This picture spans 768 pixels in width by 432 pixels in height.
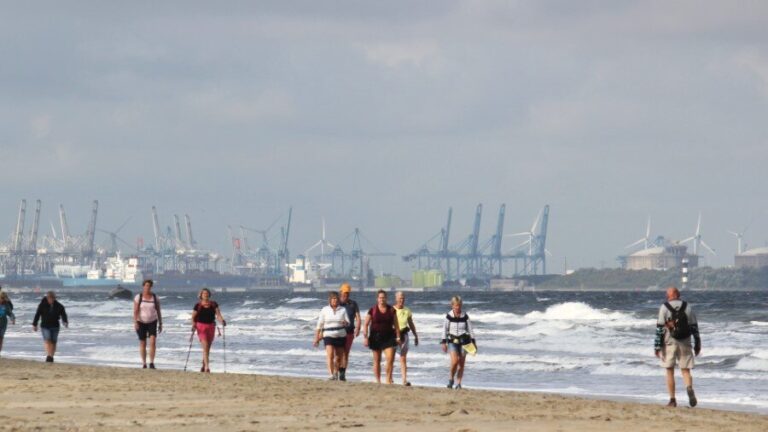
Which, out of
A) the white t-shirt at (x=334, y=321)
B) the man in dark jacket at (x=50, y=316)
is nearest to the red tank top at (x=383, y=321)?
the white t-shirt at (x=334, y=321)

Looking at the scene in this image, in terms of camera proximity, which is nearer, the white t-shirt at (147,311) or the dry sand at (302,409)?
the dry sand at (302,409)

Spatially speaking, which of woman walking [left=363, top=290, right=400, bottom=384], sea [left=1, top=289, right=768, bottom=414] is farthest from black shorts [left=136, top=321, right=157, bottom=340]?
sea [left=1, top=289, right=768, bottom=414]

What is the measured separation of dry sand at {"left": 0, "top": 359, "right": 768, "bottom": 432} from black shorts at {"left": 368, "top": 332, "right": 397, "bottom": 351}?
0.52 metres

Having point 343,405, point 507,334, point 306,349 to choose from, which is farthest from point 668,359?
point 507,334

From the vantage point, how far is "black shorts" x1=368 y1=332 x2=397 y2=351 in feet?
58.5

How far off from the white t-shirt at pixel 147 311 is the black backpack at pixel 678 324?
769 cm

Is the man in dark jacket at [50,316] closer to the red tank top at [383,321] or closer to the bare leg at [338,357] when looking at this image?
the bare leg at [338,357]

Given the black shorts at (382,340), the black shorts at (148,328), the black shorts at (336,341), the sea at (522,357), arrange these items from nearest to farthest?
the black shorts at (382,340), the black shorts at (336,341), the black shorts at (148,328), the sea at (522,357)

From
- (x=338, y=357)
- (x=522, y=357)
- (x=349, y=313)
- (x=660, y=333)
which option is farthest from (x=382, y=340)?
(x=522, y=357)

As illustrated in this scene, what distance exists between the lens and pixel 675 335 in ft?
50.8

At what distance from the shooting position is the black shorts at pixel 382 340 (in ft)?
58.5

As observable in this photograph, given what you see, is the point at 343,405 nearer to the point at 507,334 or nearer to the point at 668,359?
the point at 668,359

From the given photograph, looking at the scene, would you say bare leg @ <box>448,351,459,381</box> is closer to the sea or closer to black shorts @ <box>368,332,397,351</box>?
black shorts @ <box>368,332,397,351</box>

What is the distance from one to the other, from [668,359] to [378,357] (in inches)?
167
